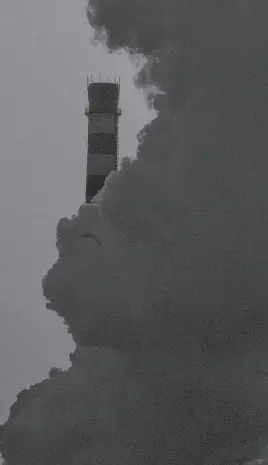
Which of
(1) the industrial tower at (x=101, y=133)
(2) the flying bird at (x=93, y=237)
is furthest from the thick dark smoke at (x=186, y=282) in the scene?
(1) the industrial tower at (x=101, y=133)

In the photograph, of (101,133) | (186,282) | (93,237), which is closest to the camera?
(186,282)

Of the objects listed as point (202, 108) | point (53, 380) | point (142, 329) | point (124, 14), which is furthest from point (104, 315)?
point (124, 14)

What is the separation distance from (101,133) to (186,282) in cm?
1554

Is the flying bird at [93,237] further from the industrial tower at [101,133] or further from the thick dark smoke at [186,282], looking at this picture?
the industrial tower at [101,133]

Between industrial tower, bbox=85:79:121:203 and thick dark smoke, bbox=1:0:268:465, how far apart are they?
13.2m

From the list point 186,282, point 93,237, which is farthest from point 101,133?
point 186,282

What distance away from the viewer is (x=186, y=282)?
1823 cm

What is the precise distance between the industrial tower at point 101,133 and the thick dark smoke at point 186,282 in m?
13.2

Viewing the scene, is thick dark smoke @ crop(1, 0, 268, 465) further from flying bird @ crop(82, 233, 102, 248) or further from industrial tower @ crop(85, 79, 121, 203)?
industrial tower @ crop(85, 79, 121, 203)

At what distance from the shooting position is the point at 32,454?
1872 cm

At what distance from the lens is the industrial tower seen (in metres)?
32.1

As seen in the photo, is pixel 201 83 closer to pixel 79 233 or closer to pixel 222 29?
pixel 222 29

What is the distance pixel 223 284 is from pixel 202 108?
423 centimetres

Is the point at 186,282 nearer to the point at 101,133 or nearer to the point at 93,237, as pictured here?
the point at 93,237
